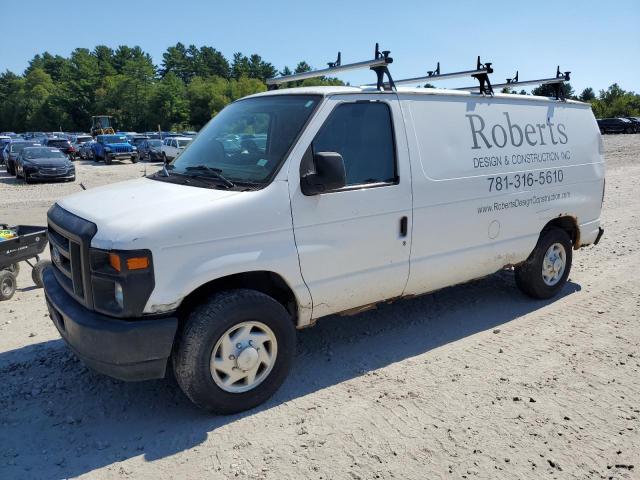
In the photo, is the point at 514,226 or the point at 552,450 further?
the point at 514,226

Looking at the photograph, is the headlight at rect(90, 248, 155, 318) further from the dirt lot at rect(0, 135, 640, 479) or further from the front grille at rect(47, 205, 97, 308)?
the dirt lot at rect(0, 135, 640, 479)

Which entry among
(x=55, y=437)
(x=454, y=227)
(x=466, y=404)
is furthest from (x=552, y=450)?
(x=55, y=437)

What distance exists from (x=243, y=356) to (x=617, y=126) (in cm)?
5213

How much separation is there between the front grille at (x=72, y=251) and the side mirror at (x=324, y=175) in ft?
4.68

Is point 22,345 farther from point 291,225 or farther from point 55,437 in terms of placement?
point 291,225

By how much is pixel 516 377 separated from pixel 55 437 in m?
3.33

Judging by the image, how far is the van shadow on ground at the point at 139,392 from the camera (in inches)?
128

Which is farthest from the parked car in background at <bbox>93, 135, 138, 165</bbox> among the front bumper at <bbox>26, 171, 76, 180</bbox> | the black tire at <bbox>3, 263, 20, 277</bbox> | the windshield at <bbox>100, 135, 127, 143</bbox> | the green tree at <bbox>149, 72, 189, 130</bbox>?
the green tree at <bbox>149, 72, 189, 130</bbox>

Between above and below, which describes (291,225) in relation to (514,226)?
above

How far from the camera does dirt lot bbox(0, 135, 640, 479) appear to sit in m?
3.11

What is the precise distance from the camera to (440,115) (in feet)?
15.0

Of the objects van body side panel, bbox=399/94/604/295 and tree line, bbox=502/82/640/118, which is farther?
tree line, bbox=502/82/640/118

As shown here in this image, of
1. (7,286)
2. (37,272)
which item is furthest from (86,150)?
(7,286)

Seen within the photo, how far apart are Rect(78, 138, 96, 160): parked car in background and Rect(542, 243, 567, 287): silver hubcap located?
116 feet
